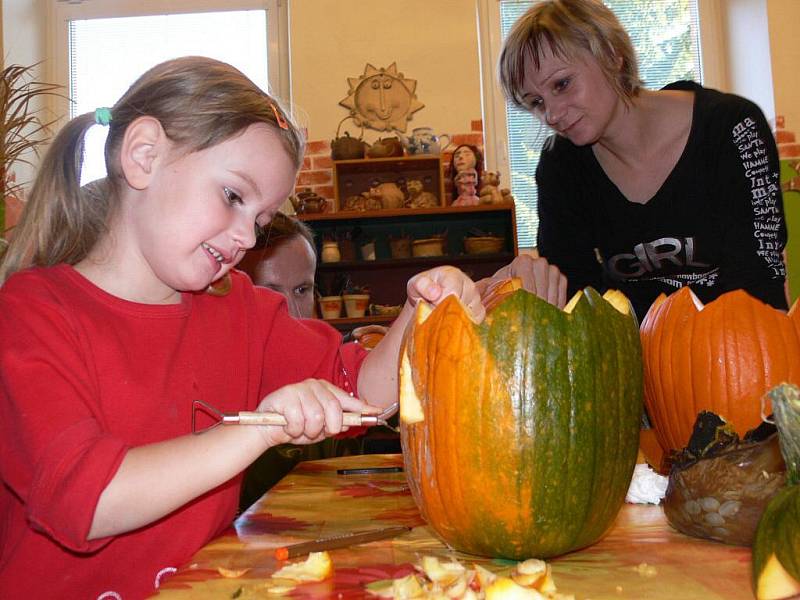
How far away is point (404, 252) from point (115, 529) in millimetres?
3506

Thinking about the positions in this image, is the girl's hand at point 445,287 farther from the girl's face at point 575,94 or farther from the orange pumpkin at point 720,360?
the girl's face at point 575,94

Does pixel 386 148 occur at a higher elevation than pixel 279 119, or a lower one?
higher

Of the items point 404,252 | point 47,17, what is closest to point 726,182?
point 404,252

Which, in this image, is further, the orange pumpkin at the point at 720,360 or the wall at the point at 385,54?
the wall at the point at 385,54

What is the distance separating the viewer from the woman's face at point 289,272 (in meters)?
2.01

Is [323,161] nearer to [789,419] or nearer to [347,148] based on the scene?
[347,148]

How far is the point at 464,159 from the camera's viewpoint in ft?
13.8

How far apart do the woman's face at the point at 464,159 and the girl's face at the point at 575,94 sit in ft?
7.75

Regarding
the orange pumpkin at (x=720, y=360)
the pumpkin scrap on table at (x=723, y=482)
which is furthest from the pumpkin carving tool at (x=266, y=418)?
the orange pumpkin at (x=720, y=360)

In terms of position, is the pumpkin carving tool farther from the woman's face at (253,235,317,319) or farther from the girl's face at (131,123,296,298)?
the woman's face at (253,235,317,319)

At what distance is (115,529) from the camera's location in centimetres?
81

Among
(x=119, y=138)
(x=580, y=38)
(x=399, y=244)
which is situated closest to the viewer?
(x=119, y=138)

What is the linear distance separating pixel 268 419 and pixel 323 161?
3762mm

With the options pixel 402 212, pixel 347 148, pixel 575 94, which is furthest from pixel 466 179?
pixel 575 94
